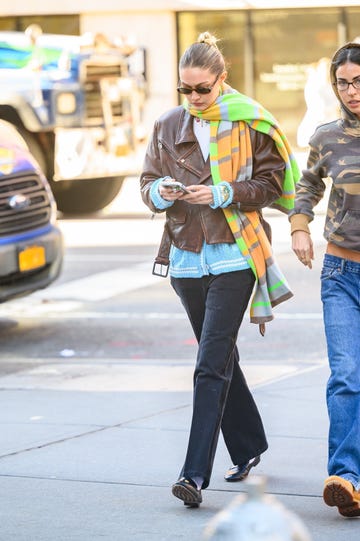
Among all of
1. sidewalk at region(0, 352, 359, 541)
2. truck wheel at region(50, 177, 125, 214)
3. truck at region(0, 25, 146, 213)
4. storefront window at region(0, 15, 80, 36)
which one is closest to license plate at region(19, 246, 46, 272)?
sidewalk at region(0, 352, 359, 541)

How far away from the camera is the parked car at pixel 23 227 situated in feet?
31.2

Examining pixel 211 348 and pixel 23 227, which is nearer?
pixel 211 348

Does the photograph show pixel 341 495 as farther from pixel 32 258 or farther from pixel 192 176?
pixel 32 258

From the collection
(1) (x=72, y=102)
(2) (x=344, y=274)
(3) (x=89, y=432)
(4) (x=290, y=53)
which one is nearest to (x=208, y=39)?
(2) (x=344, y=274)

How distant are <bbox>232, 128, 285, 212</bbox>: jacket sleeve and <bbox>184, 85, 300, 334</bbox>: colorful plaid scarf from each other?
28 millimetres

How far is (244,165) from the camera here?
17.3 ft

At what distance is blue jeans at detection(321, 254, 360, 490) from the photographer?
4.86 meters

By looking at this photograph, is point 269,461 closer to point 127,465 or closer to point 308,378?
point 127,465

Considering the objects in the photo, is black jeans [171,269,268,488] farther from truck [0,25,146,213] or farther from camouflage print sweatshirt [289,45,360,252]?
truck [0,25,146,213]

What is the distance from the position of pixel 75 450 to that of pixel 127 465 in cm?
40

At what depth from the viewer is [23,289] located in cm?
966

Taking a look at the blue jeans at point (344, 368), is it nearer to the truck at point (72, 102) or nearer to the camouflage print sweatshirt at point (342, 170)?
the camouflage print sweatshirt at point (342, 170)

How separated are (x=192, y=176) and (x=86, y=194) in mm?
13857

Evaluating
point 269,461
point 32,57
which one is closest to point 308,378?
point 269,461
